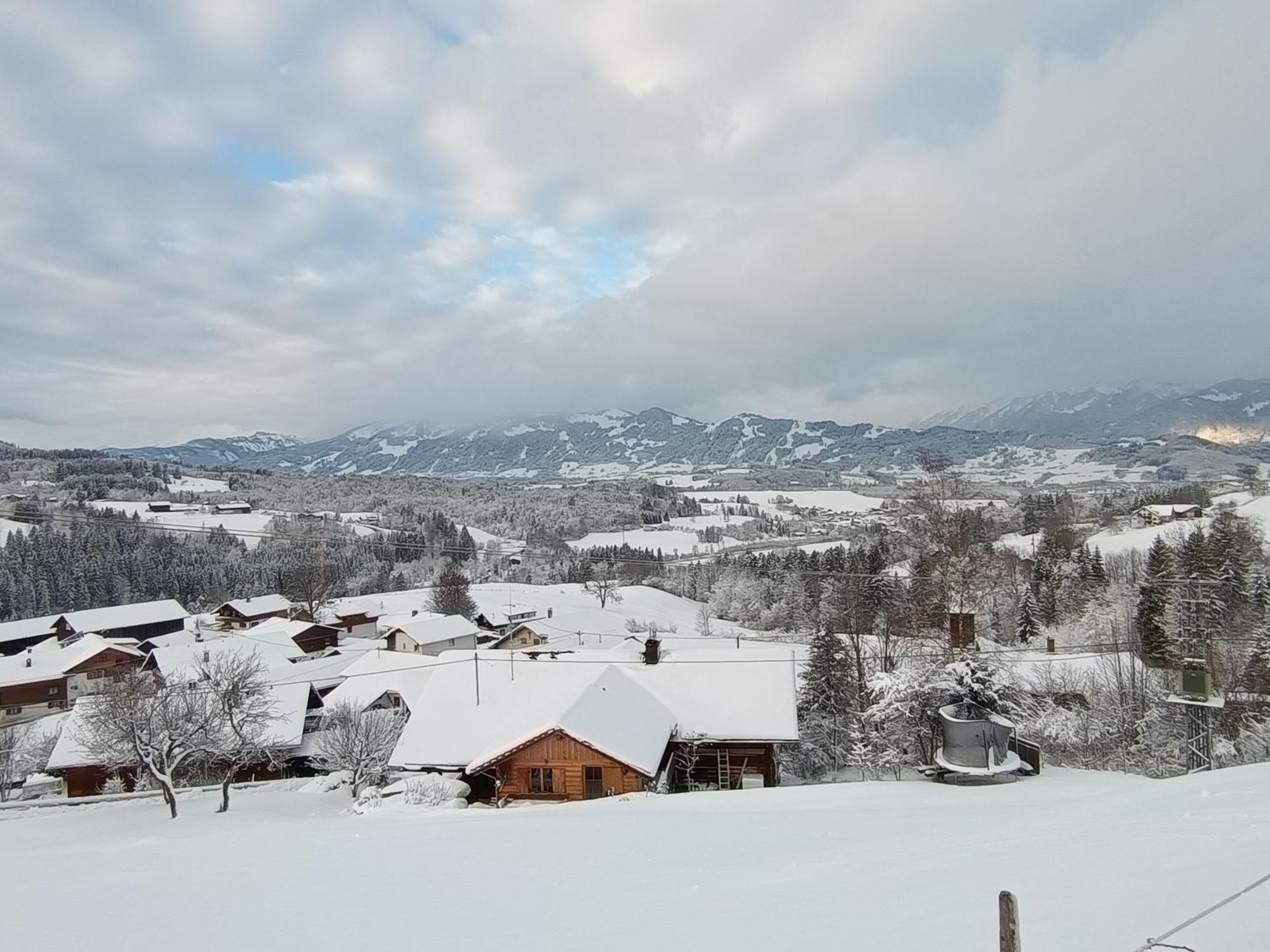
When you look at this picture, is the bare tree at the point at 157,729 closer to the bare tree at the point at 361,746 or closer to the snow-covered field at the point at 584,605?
the bare tree at the point at 361,746

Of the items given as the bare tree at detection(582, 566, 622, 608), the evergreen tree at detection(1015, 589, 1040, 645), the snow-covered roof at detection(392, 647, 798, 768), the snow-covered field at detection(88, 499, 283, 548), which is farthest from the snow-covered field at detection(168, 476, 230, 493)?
the evergreen tree at detection(1015, 589, 1040, 645)

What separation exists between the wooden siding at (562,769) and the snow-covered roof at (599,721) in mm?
390

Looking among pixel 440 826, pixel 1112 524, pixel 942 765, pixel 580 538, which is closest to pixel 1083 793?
pixel 942 765

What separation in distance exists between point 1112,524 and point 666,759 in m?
95.5

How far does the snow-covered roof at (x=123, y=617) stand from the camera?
197ft

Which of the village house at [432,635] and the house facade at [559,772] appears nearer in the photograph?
the house facade at [559,772]

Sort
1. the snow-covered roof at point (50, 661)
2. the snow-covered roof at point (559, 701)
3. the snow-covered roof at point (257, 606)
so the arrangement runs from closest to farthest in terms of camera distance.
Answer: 1. the snow-covered roof at point (559, 701)
2. the snow-covered roof at point (50, 661)
3. the snow-covered roof at point (257, 606)

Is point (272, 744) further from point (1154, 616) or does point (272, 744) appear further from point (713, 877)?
point (1154, 616)

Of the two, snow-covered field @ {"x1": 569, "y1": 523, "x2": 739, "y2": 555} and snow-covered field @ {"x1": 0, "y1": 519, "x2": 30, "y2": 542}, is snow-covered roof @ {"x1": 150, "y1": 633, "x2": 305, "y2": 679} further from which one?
snow-covered field @ {"x1": 569, "y1": 523, "x2": 739, "y2": 555}

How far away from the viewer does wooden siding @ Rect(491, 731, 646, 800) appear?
58.4 feet

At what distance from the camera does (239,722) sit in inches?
906

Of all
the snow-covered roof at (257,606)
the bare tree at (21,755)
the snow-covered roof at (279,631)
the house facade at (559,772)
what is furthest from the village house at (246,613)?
the house facade at (559,772)

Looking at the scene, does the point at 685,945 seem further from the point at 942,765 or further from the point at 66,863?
the point at 942,765

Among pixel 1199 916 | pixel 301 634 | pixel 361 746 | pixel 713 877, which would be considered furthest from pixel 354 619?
pixel 1199 916
